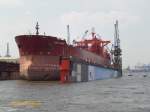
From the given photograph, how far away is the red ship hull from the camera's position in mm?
66812

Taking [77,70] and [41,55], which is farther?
[41,55]

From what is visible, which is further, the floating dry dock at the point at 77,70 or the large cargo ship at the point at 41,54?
the large cargo ship at the point at 41,54

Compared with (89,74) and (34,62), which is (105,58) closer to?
(89,74)

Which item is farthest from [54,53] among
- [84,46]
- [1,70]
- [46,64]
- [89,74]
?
[84,46]

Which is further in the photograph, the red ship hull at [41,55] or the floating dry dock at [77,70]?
the red ship hull at [41,55]

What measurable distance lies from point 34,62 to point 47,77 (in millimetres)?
3360

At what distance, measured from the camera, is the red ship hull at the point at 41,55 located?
66812 mm

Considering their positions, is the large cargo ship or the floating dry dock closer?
the floating dry dock

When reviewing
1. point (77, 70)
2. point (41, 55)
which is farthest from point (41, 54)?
point (77, 70)

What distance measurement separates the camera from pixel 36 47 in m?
68.8

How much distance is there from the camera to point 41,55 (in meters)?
68.1

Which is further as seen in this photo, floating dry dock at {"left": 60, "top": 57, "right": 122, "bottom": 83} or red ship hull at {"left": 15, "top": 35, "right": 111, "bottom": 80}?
red ship hull at {"left": 15, "top": 35, "right": 111, "bottom": 80}

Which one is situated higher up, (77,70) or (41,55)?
(41,55)

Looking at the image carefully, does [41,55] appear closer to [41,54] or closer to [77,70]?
[41,54]
